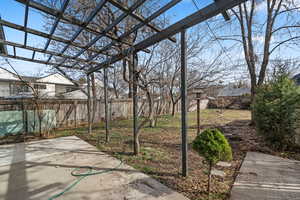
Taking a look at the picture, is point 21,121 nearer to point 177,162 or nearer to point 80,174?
point 80,174

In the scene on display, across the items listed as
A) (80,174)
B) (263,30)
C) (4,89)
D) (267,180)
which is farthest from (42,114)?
(4,89)

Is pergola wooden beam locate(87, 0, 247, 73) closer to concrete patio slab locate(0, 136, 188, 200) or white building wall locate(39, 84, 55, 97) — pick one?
concrete patio slab locate(0, 136, 188, 200)

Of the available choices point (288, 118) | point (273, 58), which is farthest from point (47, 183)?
point (273, 58)

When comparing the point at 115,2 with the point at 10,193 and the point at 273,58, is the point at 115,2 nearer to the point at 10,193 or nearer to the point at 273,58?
the point at 10,193

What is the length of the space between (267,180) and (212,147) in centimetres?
127

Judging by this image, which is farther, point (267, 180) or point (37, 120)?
point (37, 120)

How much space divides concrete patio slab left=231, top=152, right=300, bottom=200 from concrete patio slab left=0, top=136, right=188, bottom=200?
0.94 meters

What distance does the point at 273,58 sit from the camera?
6.25 meters

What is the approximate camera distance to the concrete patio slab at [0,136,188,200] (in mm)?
1844

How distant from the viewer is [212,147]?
177cm

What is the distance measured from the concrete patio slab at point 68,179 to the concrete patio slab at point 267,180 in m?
0.94

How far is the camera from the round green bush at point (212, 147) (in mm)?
1777

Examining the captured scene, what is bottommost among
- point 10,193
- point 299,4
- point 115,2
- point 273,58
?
point 10,193

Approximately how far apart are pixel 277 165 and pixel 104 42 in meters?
5.74
